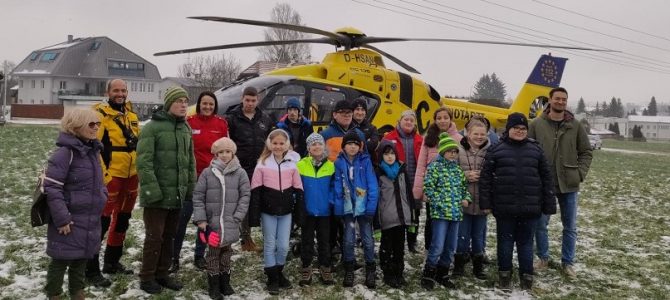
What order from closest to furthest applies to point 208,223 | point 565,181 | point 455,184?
point 208,223
point 455,184
point 565,181

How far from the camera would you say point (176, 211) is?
4336mm

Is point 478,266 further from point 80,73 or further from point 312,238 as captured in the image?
point 80,73

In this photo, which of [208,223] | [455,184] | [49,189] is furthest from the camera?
[455,184]

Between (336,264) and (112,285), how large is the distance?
7.29 ft

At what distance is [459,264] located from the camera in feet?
16.4

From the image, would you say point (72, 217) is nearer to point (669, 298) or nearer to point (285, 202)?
point (285, 202)

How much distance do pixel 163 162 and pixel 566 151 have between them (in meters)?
4.11

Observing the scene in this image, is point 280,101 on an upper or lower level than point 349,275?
upper

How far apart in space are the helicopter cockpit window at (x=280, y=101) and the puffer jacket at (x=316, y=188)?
9.32 ft

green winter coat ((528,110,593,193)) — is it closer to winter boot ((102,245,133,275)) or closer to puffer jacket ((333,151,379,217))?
puffer jacket ((333,151,379,217))

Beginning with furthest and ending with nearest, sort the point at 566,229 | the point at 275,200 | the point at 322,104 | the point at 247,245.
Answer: the point at 322,104 → the point at 247,245 → the point at 566,229 → the point at 275,200

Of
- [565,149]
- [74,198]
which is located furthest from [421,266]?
[74,198]

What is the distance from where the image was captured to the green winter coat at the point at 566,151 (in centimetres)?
510

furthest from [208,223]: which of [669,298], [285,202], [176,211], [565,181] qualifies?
[669,298]
